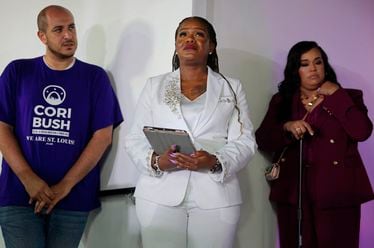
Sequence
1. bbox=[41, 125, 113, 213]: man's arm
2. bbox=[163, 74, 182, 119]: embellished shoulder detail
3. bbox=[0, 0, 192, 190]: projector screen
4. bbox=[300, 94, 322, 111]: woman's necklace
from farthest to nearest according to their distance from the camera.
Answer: bbox=[300, 94, 322, 111]: woman's necklace
bbox=[0, 0, 192, 190]: projector screen
bbox=[41, 125, 113, 213]: man's arm
bbox=[163, 74, 182, 119]: embellished shoulder detail

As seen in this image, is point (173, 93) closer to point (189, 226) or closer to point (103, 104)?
point (103, 104)

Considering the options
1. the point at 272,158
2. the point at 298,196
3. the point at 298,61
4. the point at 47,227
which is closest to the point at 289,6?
the point at 298,61

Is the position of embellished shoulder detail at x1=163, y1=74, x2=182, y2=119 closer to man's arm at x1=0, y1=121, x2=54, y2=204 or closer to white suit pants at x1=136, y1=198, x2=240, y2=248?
white suit pants at x1=136, y1=198, x2=240, y2=248

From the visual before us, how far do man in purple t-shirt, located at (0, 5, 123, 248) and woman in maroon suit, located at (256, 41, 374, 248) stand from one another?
995 millimetres

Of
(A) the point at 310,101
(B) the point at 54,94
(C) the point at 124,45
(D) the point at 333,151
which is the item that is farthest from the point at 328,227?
(B) the point at 54,94

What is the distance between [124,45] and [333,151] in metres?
1.20

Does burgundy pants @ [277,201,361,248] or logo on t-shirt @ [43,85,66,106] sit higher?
logo on t-shirt @ [43,85,66,106]

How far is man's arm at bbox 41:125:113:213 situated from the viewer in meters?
2.03

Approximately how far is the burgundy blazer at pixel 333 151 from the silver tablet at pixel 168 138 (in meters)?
0.94

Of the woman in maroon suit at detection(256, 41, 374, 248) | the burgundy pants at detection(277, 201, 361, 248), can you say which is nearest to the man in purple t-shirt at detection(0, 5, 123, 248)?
the woman in maroon suit at detection(256, 41, 374, 248)

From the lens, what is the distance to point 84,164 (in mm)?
2113

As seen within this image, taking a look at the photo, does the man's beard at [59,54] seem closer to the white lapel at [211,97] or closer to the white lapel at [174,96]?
the white lapel at [174,96]

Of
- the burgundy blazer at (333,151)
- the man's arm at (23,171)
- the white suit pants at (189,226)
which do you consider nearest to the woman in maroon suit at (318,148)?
the burgundy blazer at (333,151)

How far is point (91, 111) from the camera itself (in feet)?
7.20
